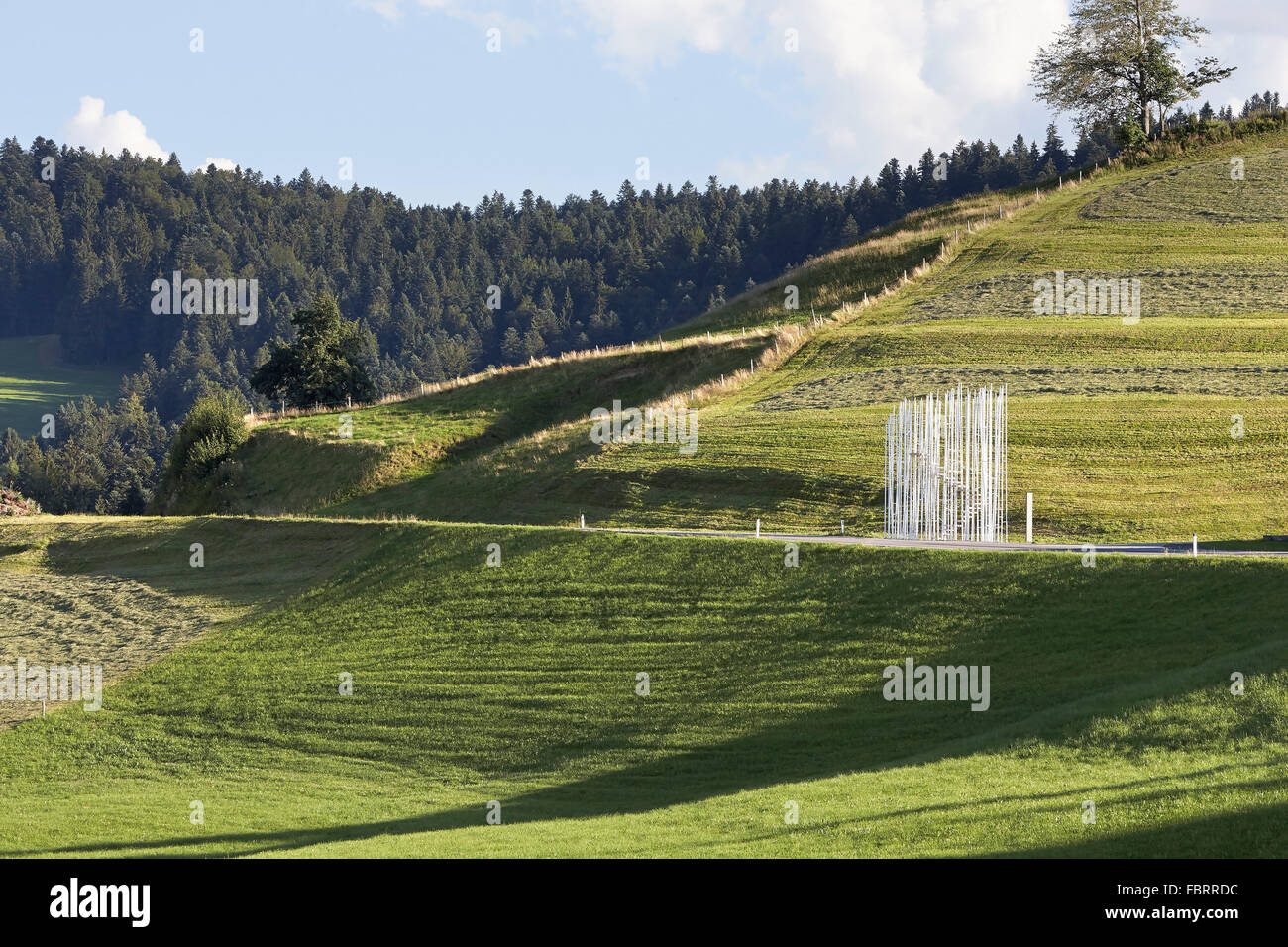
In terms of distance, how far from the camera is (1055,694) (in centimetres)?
2234

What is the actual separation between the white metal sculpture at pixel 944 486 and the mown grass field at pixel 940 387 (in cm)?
117

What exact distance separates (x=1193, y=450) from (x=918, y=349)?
17212 millimetres

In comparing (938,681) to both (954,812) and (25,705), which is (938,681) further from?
(25,705)

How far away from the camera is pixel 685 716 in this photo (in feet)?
80.9

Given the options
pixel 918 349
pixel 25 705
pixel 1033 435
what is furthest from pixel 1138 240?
pixel 25 705

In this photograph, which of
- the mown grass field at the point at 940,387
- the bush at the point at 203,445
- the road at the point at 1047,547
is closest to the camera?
the road at the point at 1047,547
